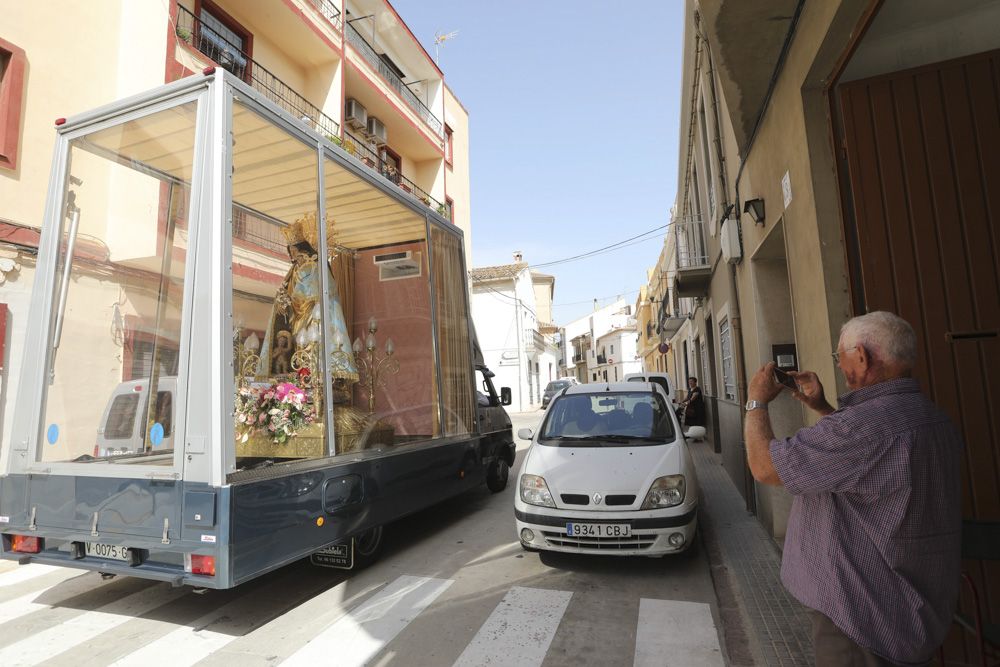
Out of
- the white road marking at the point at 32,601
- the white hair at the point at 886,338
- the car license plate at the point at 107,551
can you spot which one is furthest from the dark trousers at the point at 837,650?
the white road marking at the point at 32,601

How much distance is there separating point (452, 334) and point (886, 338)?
5.30m

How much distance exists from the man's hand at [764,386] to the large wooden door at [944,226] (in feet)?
4.30

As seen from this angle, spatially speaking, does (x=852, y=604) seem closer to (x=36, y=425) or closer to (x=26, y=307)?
(x=36, y=425)

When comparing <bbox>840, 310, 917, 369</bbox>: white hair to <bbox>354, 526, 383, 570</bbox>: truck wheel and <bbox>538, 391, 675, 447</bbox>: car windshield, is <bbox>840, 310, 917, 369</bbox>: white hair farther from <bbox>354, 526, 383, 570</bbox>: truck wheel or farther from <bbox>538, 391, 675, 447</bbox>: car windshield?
<bbox>354, 526, 383, 570</bbox>: truck wheel

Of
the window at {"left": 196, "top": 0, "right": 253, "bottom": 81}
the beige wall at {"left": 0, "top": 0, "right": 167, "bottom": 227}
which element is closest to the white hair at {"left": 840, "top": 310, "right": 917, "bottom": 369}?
the beige wall at {"left": 0, "top": 0, "right": 167, "bottom": 227}

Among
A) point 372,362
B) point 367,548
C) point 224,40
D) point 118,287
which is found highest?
point 224,40

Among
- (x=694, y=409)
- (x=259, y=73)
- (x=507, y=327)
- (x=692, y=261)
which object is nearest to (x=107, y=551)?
(x=692, y=261)

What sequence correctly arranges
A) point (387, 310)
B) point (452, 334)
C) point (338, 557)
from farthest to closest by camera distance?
point (387, 310), point (452, 334), point (338, 557)

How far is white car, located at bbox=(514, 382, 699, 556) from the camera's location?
4.33 meters

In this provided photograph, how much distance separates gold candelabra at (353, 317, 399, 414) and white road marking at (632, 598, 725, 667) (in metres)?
3.61

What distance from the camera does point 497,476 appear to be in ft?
26.5

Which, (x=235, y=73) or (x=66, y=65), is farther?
(x=235, y=73)

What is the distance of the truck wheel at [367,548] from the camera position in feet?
15.3

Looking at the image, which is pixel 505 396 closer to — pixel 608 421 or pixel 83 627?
pixel 608 421
